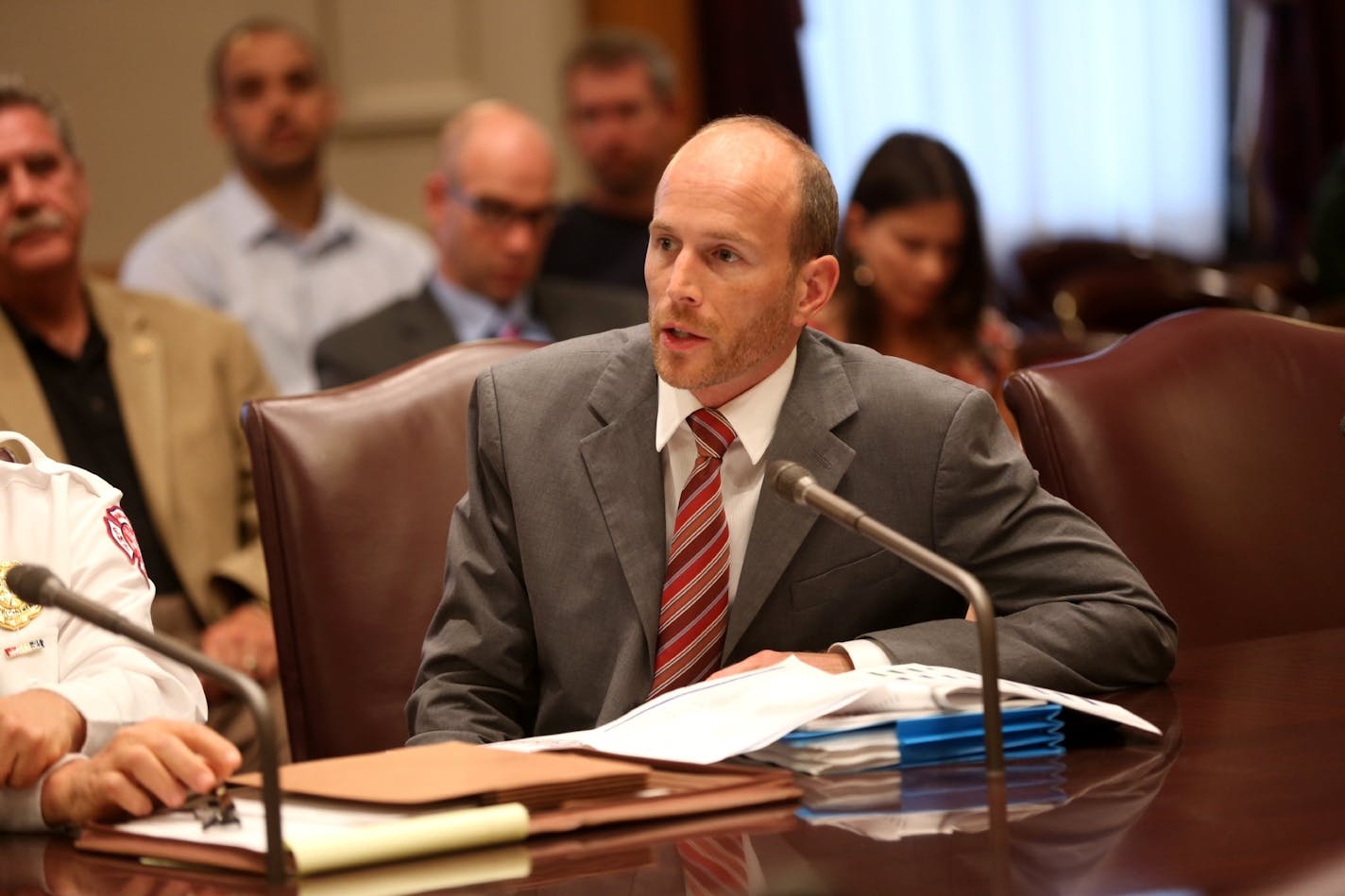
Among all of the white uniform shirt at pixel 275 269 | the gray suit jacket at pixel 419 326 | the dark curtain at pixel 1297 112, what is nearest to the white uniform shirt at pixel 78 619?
the gray suit jacket at pixel 419 326

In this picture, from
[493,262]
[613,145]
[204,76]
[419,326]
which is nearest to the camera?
[419,326]

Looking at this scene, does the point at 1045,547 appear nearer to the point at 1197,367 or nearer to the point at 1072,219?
the point at 1197,367

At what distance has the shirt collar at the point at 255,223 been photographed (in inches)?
170

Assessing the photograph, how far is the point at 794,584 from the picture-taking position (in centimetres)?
185

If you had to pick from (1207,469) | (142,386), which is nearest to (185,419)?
(142,386)

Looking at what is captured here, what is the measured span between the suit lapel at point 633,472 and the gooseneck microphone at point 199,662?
0.65 meters

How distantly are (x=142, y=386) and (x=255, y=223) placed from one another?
4.60 ft

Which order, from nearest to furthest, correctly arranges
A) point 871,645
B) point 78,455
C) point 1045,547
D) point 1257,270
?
point 871,645 → point 1045,547 → point 78,455 → point 1257,270

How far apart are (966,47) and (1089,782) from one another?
550cm

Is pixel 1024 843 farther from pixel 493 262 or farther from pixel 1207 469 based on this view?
pixel 493 262

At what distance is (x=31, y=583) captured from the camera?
1.28m

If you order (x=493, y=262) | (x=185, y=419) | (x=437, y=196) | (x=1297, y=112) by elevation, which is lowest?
(x=1297, y=112)

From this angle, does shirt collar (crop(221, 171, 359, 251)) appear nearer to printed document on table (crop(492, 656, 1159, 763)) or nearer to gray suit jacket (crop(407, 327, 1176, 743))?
gray suit jacket (crop(407, 327, 1176, 743))

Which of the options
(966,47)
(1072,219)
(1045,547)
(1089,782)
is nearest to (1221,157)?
(1072,219)
